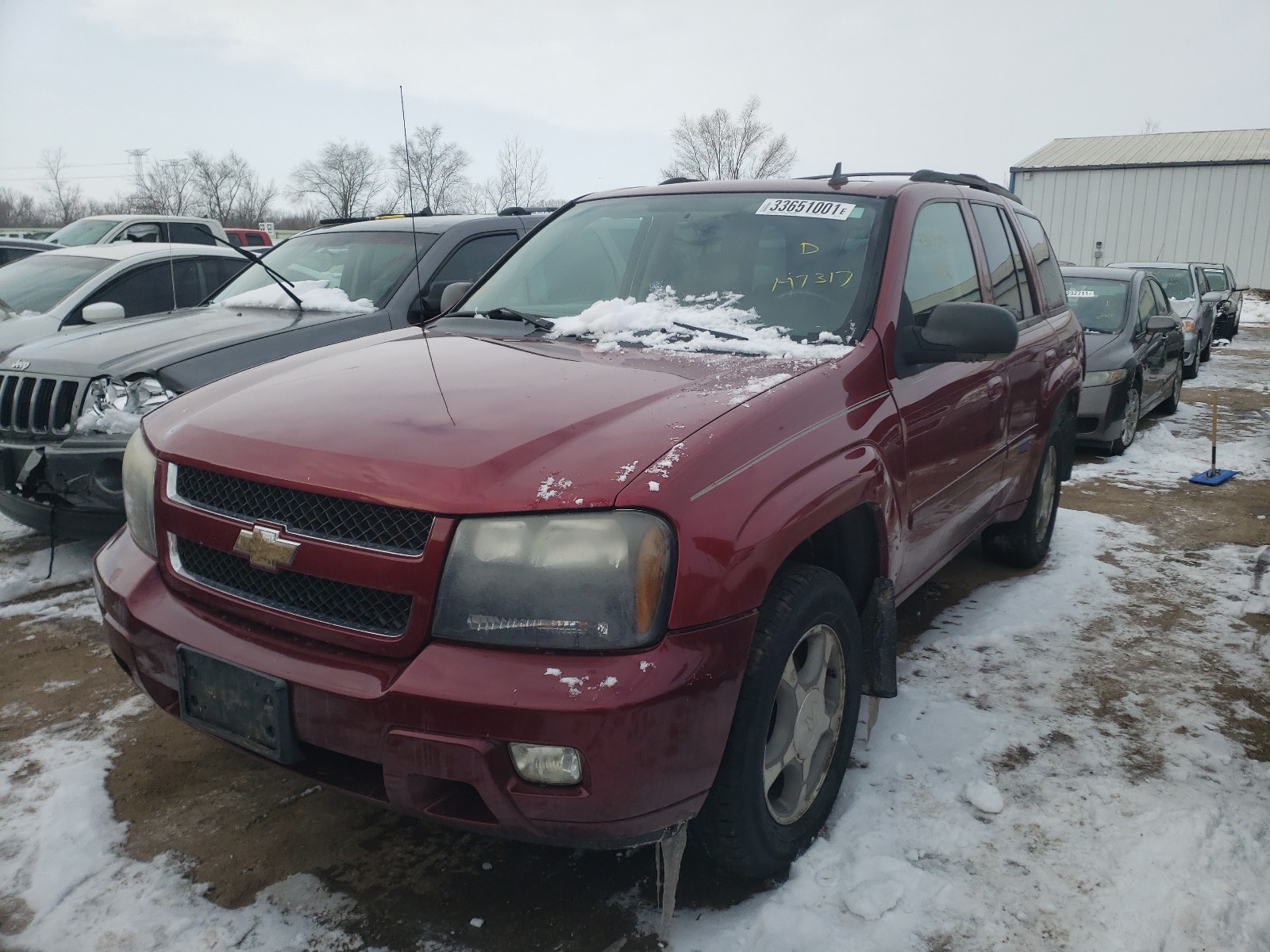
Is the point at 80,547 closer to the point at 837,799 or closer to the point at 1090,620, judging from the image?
the point at 837,799

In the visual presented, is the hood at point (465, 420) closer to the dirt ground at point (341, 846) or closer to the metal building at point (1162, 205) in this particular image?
the dirt ground at point (341, 846)

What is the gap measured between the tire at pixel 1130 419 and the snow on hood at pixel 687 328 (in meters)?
6.29

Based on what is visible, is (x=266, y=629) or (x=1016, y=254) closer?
(x=266, y=629)

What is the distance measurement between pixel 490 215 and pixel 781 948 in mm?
5031

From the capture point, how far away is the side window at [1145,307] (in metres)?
8.65

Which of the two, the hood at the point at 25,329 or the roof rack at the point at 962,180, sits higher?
the roof rack at the point at 962,180

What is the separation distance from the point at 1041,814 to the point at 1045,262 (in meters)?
3.07

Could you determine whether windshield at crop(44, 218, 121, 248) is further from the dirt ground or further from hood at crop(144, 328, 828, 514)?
hood at crop(144, 328, 828, 514)

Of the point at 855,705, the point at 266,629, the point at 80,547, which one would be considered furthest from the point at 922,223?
the point at 80,547

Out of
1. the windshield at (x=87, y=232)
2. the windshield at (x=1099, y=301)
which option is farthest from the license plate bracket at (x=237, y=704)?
the windshield at (x=87, y=232)

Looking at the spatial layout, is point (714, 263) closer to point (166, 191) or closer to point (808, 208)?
point (808, 208)

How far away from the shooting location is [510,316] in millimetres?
3303

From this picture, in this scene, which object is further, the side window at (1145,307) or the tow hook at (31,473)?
the side window at (1145,307)

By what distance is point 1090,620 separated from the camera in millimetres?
4246
